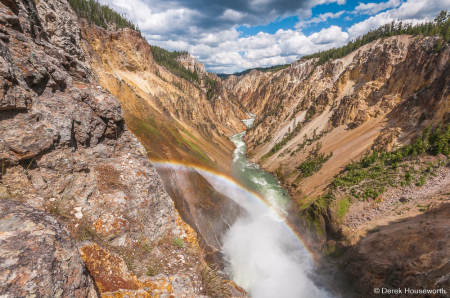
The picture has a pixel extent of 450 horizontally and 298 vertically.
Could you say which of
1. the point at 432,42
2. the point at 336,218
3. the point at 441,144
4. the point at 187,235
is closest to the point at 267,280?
the point at 336,218

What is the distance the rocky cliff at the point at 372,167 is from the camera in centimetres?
1067

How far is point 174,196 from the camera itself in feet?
42.0

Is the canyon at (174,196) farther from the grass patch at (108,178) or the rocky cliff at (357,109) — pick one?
the rocky cliff at (357,109)

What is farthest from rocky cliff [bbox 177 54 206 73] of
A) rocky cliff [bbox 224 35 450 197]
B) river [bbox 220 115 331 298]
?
river [bbox 220 115 331 298]

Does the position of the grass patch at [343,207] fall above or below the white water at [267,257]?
above

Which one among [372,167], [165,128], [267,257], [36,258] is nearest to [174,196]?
[267,257]

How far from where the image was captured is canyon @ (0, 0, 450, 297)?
3721 mm

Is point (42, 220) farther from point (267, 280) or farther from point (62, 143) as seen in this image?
point (267, 280)

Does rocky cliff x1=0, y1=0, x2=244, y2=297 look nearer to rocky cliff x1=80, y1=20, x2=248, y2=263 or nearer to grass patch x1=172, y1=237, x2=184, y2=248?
grass patch x1=172, y1=237, x2=184, y2=248

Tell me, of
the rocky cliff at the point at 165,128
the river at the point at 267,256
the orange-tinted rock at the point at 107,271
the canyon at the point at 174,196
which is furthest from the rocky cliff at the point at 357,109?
the orange-tinted rock at the point at 107,271

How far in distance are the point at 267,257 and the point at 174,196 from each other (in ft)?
30.0

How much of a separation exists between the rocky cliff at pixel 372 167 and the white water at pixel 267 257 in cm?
172

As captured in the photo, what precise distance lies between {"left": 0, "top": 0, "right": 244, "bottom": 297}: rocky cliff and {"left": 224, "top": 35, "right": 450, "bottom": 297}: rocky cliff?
9477mm

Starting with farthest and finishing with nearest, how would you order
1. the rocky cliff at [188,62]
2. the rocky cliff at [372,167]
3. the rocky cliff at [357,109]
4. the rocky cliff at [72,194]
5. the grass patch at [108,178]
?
1. the rocky cliff at [188,62]
2. the rocky cliff at [357,109]
3. the rocky cliff at [372,167]
4. the grass patch at [108,178]
5. the rocky cliff at [72,194]
